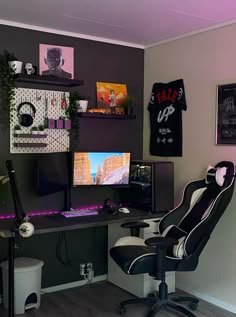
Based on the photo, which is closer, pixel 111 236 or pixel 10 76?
pixel 10 76

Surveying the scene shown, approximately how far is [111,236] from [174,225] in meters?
A: 0.77

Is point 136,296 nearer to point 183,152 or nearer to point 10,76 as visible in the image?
point 183,152

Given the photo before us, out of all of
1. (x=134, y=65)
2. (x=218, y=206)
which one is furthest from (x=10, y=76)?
(x=218, y=206)

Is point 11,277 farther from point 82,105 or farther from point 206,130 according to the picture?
point 206,130

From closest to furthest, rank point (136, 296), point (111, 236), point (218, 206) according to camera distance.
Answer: point (218, 206)
point (136, 296)
point (111, 236)

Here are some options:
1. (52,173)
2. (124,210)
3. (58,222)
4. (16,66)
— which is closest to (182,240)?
(124,210)

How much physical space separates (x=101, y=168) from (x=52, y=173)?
0.52 metres

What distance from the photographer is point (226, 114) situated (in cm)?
343

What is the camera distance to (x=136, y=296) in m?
3.63

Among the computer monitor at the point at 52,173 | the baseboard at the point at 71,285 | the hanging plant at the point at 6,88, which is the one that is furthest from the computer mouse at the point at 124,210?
the hanging plant at the point at 6,88

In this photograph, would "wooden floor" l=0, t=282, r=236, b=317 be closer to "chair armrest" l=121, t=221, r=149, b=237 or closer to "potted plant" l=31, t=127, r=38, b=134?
"chair armrest" l=121, t=221, r=149, b=237

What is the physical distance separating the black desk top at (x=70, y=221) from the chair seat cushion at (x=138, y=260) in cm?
29

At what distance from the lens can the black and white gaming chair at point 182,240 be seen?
9.81 feet

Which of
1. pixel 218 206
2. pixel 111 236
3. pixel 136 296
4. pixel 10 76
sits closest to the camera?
pixel 218 206
